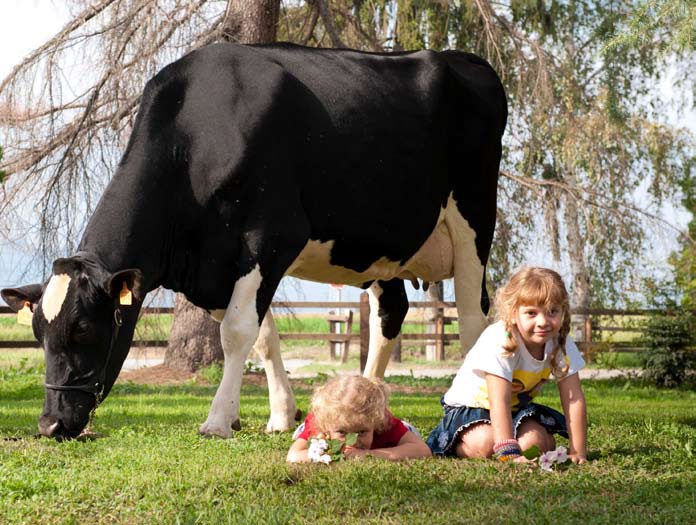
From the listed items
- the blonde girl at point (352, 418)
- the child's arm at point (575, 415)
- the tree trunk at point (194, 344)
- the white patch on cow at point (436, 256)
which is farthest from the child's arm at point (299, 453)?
the tree trunk at point (194, 344)

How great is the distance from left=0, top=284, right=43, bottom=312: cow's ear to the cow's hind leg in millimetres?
3022

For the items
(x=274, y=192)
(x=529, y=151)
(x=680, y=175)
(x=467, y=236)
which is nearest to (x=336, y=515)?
(x=274, y=192)

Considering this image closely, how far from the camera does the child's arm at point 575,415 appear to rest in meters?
4.98

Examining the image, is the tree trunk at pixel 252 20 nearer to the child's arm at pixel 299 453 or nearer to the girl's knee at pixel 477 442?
the girl's knee at pixel 477 442

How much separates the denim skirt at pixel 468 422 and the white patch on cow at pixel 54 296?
211cm

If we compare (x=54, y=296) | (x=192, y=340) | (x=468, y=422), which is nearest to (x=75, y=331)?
(x=54, y=296)

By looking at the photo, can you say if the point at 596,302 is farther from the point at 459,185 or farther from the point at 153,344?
the point at 459,185

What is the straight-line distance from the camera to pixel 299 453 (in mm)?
4805

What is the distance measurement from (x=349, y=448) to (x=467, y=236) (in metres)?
3.48

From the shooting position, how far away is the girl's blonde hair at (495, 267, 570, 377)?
192 inches

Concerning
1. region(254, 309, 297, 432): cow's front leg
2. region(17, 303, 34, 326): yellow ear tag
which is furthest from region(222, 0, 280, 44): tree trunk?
region(17, 303, 34, 326): yellow ear tag

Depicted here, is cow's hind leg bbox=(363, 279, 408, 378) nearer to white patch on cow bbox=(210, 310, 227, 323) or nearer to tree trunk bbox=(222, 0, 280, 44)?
white patch on cow bbox=(210, 310, 227, 323)

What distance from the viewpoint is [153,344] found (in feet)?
56.7

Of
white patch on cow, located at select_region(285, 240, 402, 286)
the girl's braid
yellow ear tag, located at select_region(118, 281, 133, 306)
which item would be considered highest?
white patch on cow, located at select_region(285, 240, 402, 286)
